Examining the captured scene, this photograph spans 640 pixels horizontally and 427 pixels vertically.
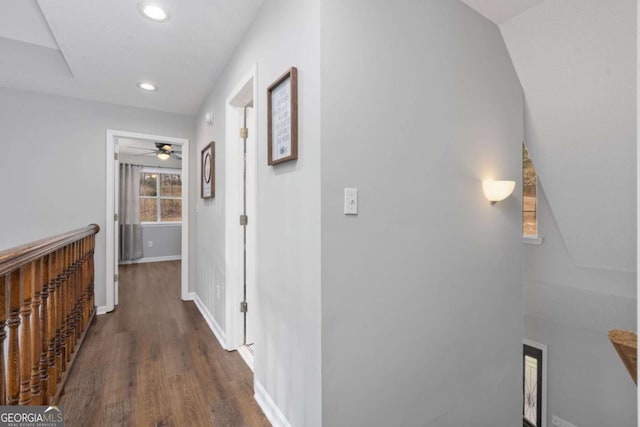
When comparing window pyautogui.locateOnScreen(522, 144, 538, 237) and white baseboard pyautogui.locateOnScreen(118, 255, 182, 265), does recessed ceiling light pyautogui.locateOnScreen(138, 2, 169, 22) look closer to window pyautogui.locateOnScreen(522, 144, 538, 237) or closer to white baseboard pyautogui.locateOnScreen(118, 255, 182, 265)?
window pyautogui.locateOnScreen(522, 144, 538, 237)

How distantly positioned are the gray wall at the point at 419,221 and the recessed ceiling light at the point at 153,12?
126 centimetres

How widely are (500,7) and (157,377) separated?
3281mm

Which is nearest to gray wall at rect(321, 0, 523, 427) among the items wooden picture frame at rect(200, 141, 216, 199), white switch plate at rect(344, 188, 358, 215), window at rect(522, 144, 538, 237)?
white switch plate at rect(344, 188, 358, 215)

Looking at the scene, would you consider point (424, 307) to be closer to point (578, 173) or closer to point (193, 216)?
point (578, 173)

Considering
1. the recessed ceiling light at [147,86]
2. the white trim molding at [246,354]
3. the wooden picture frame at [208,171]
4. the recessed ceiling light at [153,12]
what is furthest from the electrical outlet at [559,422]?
the recessed ceiling light at [147,86]

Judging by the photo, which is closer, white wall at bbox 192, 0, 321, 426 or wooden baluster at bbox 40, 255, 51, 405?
white wall at bbox 192, 0, 321, 426

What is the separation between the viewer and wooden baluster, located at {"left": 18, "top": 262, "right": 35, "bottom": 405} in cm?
135

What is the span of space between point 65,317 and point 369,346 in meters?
2.11

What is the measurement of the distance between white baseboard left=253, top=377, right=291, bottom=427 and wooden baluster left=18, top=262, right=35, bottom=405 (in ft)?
3.65

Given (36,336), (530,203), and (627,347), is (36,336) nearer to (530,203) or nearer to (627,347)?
(627,347)

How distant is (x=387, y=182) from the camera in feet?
4.96

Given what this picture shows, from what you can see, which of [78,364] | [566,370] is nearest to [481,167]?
[566,370]

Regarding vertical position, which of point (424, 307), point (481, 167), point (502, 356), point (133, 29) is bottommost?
point (502, 356)

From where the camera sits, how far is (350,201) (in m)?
1.40
